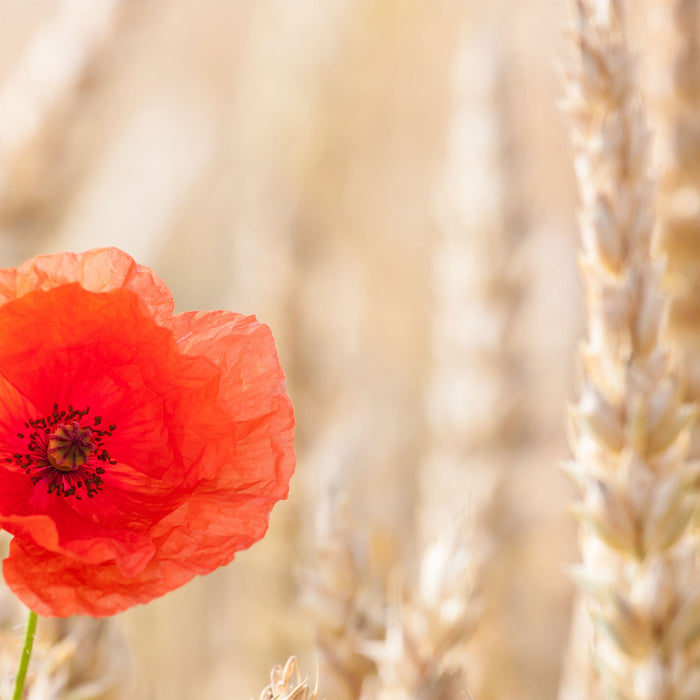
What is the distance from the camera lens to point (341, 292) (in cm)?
158

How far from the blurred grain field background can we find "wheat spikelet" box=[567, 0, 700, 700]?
82 millimetres

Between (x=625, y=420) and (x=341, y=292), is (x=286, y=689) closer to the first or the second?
(x=625, y=420)

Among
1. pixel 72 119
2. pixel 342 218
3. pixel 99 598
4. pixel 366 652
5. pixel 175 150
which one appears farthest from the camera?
pixel 175 150

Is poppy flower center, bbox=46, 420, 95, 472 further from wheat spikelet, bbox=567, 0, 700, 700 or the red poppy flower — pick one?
wheat spikelet, bbox=567, 0, 700, 700

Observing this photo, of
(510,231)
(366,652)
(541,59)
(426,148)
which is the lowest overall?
(366,652)

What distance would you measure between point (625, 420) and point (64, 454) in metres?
0.32

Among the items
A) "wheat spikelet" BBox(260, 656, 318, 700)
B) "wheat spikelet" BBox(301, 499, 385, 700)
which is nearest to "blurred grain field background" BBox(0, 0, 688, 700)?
"wheat spikelet" BBox(301, 499, 385, 700)

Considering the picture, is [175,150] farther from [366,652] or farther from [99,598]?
[99,598]

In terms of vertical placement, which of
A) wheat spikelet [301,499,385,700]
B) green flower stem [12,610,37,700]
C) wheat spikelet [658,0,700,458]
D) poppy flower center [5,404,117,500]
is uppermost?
wheat spikelet [658,0,700,458]

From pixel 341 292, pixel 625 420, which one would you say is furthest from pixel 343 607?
pixel 341 292

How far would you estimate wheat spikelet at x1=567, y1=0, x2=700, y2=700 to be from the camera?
1.65ft

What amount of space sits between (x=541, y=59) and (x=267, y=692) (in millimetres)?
2141

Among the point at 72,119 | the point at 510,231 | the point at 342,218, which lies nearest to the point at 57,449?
the point at 72,119

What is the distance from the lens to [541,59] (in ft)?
7.38
